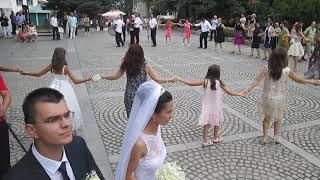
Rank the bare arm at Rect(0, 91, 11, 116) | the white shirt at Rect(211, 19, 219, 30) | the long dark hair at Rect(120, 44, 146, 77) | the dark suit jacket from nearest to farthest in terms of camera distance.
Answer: the dark suit jacket
the bare arm at Rect(0, 91, 11, 116)
the long dark hair at Rect(120, 44, 146, 77)
the white shirt at Rect(211, 19, 219, 30)

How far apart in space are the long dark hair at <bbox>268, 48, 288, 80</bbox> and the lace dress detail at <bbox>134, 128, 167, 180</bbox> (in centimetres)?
334

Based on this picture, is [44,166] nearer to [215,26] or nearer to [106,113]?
[106,113]

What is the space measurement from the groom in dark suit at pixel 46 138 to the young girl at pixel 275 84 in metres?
4.58

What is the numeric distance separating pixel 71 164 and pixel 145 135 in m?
1.05

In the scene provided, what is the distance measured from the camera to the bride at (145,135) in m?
3.06

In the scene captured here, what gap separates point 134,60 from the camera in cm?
574

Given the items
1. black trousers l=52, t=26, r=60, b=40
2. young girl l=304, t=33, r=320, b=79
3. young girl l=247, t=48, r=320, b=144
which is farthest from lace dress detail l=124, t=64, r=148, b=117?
black trousers l=52, t=26, r=60, b=40

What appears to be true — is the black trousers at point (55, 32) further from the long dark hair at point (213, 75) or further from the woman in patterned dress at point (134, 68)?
the long dark hair at point (213, 75)

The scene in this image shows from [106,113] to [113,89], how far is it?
7.55ft

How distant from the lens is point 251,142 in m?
6.43

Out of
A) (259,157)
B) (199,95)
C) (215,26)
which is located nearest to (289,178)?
(259,157)

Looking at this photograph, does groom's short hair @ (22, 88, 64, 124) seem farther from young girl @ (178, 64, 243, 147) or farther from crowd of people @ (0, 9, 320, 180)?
young girl @ (178, 64, 243, 147)

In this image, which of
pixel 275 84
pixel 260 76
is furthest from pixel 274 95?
pixel 260 76

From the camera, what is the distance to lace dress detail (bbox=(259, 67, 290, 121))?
6137mm
